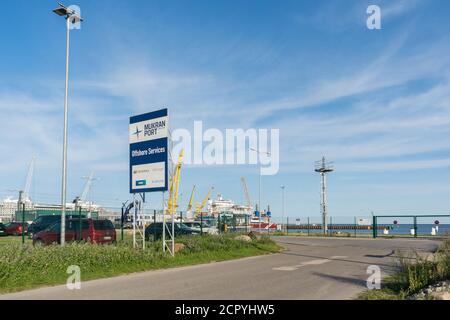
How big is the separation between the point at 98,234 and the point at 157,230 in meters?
7.23

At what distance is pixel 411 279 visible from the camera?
34.8ft

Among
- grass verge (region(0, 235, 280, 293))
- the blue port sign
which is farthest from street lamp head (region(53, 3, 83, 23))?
grass verge (region(0, 235, 280, 293))

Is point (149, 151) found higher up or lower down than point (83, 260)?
higher up

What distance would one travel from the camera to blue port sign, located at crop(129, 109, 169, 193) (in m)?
19.2

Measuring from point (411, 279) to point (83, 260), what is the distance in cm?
1030

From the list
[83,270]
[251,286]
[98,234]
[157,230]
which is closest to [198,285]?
[251,286]

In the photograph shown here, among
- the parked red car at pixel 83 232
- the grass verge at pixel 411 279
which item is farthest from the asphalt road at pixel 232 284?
the parked red car at pixel 83 232

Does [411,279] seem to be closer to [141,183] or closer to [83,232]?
[141,183]

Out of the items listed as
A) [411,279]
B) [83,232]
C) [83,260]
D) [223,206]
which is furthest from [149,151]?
[223,206]

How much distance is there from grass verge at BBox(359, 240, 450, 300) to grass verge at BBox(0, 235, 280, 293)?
8.60 m

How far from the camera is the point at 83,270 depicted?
14531 mm

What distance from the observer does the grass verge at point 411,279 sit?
10.3 meters
